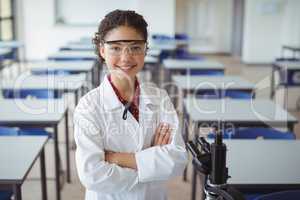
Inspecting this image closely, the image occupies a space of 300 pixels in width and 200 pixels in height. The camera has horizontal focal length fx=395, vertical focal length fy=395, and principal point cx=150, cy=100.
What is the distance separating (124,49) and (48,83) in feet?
8.32

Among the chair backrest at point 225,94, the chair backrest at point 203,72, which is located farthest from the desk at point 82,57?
the chair backrest at point 225,94

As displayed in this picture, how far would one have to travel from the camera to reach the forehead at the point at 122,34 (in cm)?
150

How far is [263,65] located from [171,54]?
3.72 metres

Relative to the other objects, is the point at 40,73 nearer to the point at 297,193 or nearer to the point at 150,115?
the point at 150,115

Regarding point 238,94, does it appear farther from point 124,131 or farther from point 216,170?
point 216,170

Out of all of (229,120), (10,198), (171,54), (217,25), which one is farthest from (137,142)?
(217,25)

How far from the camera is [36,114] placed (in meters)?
2.83

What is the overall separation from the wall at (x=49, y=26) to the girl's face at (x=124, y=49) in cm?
901

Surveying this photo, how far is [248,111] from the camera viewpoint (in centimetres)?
300

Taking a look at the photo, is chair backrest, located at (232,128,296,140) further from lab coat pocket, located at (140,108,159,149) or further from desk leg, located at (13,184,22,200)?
desk leg, located at (13,184,22,200)

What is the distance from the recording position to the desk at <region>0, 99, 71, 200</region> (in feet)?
8.84

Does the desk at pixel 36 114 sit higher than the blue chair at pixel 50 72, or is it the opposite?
the blue chair at pixel 50 72

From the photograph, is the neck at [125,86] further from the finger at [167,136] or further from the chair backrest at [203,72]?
the chair backrest at [203,72]

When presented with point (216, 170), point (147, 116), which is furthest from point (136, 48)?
point (216, 170)
